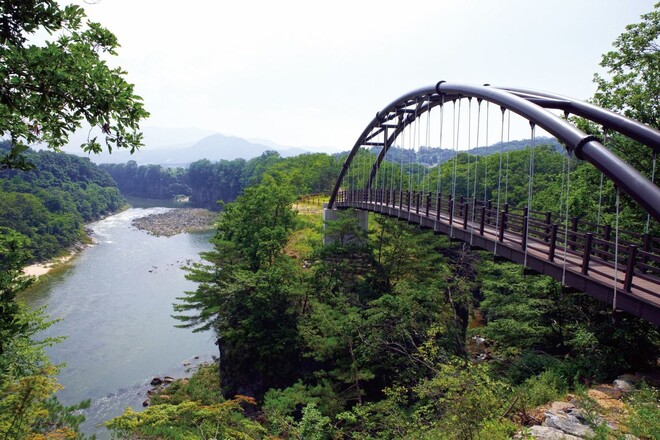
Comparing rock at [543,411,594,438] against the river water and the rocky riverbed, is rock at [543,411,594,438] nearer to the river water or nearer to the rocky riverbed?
the river water

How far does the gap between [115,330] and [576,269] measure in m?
27.2

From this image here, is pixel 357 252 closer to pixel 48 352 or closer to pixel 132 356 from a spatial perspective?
pixel 132 356

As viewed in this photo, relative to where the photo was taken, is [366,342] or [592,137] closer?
[592,137]

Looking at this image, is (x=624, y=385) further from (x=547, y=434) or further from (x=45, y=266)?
(x=45, y=266)

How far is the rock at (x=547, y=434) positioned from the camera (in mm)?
6254

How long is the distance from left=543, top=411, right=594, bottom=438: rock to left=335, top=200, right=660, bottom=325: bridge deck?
205cm

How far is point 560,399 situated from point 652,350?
11.1ft

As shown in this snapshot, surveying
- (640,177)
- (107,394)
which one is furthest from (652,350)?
(107,394)

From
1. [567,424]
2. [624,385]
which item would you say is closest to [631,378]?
[624,385]

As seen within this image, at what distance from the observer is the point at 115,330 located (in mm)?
26359

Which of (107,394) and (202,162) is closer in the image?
(107,394)

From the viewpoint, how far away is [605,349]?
389 inches

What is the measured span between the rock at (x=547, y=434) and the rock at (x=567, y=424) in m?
0.12

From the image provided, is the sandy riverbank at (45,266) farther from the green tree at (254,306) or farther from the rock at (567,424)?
the rock at (567,424)
